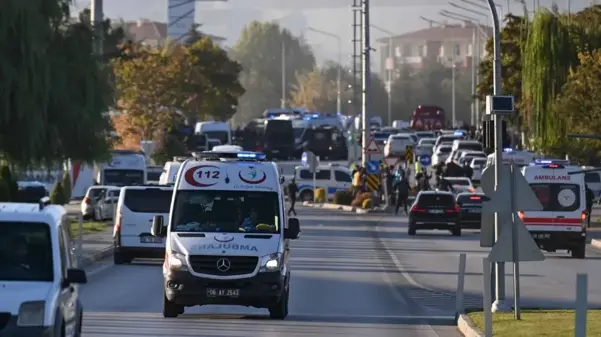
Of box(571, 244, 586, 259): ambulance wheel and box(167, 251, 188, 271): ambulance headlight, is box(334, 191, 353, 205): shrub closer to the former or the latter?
box(571, 244, 586, 259): ambulance wheel

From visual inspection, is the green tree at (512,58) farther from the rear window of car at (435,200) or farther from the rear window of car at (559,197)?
the rear window of car at (559,197)

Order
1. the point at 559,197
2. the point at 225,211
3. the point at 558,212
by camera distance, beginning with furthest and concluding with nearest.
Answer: the point at 559,197 < the point at 558,212 < the point at 225,211

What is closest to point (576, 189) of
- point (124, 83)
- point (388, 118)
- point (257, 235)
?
point (257, 235)

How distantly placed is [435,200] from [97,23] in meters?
15.4

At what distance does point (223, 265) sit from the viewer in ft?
68.3

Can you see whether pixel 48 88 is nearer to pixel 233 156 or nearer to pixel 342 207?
pixel 233 156

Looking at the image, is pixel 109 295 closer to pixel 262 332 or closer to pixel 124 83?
A: pixel 262 332

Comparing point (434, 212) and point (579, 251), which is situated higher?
point (434, 212)

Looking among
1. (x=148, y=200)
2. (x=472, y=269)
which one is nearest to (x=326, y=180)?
(x=148, y=200)

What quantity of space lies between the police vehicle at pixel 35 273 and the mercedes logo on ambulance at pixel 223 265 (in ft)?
21.2

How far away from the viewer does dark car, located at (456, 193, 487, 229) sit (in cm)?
5144

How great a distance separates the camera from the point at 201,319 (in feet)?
70.4

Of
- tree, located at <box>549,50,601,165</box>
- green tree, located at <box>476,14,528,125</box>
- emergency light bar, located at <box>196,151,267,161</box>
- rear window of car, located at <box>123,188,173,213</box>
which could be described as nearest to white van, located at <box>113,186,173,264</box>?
rear window of car, located at <box>123,188,173,213</box>

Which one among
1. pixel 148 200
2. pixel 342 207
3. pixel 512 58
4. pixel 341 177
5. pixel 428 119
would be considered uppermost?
pixel 512 58
